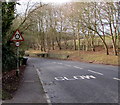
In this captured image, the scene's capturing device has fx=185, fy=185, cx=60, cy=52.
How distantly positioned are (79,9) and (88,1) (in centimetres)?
269

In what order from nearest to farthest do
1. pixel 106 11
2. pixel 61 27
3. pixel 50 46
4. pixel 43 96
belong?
pixel 43 96 → pixel 106 11 → pixel 61 27 → pixel 50 46

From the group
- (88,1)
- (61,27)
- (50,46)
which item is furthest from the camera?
(50,46)

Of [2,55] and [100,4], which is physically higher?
[100,4]

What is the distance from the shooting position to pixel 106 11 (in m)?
27.4

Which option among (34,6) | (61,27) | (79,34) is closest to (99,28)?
(79,34)

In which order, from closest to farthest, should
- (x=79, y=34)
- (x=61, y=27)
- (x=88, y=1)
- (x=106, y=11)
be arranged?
(x=106, y=11), (x=88, y=1), (x=79, y=34), (x=61, y=27)

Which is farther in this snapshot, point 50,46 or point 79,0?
point 50,46

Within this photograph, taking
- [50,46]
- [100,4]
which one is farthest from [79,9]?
[50,46]

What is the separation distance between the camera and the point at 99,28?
31.8m

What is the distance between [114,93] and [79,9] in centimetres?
2587

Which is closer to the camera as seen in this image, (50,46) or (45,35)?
(45,35)

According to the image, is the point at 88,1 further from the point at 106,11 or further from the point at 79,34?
the point at 79,34

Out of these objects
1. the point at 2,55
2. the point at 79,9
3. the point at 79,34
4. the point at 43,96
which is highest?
the point at 79,9

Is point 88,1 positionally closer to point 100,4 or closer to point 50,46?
point 100,4
